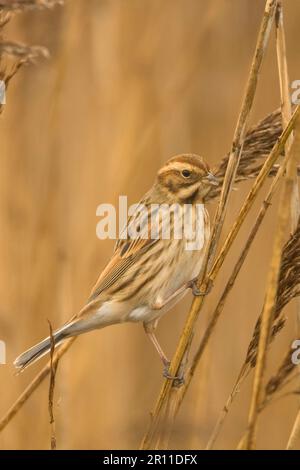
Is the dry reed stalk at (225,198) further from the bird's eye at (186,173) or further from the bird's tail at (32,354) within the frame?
the bird's eye at (186,173)

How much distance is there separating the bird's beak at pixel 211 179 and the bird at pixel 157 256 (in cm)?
4

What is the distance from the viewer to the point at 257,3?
3.58 meters

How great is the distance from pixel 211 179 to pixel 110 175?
771mm

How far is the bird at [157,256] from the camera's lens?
2561 millimetres

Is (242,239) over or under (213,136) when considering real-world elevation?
under

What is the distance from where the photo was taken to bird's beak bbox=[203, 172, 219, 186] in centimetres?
228

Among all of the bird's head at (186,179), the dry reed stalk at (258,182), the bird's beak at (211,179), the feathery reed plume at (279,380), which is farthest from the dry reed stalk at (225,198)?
the bird's head at (186,179)

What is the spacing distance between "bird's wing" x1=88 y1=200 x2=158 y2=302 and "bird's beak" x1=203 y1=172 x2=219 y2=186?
0.28 meters

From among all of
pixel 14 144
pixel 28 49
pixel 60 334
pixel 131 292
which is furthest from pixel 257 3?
pixel 28 49

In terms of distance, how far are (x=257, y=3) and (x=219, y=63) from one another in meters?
0.35

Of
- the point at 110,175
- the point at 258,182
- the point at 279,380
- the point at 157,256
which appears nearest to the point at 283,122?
the point at 258,182

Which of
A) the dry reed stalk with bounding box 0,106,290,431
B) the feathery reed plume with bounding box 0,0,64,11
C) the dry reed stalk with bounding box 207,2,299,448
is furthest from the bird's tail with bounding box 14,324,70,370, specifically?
the feathery reed plume with bounding box 0,0,64,11

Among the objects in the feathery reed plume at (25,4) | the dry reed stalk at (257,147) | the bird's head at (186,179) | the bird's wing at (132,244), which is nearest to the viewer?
the feathery reed plume at (25,4)
